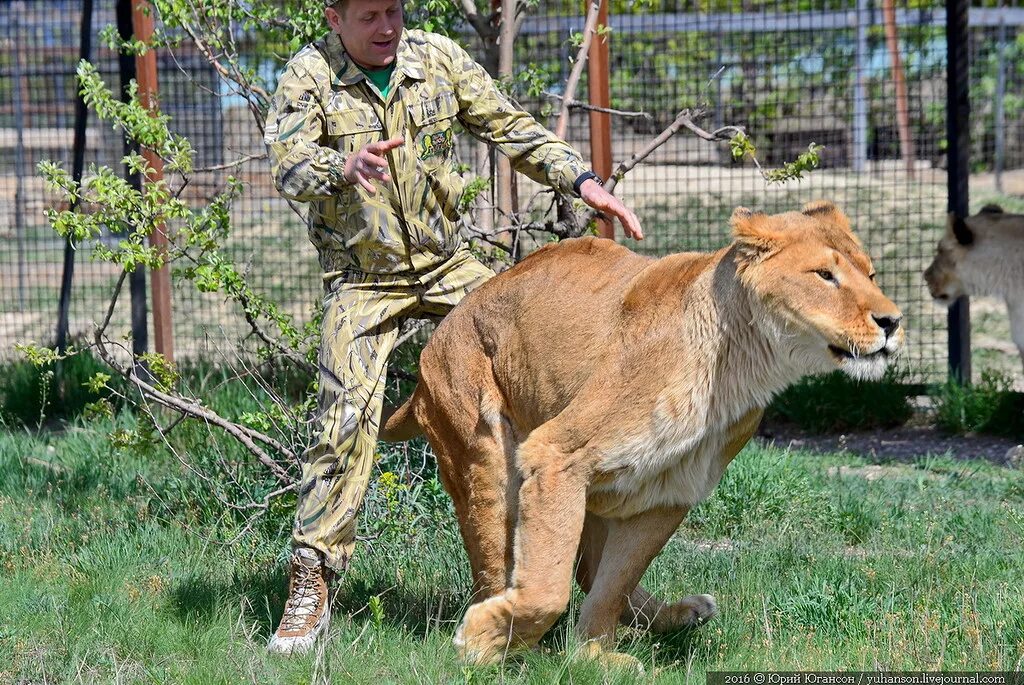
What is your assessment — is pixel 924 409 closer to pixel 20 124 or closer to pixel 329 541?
pixel 329 541

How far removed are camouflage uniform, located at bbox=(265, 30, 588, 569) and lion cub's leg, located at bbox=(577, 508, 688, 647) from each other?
2.96 feet

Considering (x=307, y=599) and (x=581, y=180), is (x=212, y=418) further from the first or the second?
(x=581, y=180)

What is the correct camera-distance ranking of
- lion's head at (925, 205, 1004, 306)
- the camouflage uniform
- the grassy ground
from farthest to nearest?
lion's head at (925, 205, 1004, 306) < the camouflage uniform < the grassy ground

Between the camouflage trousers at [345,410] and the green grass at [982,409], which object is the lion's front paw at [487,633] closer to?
the camouflage trousers at [345,410]

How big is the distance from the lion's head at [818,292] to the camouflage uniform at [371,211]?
93 cm

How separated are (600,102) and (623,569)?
13.2 ft

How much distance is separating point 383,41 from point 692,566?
247 centimetres

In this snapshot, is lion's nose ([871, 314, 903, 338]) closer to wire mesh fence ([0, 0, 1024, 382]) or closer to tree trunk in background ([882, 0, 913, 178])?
wire mesh fence ([0, 0, 1024, 382])

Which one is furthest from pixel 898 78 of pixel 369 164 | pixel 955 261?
pixel 369 164

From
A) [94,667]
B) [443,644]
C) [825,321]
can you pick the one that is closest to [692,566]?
[443,644]

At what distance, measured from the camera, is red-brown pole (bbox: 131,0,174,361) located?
24.2 ft

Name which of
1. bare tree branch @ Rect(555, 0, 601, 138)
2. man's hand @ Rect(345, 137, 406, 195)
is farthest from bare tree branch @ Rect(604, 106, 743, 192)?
man's hand @ Rect(345, 137, 406, 195)

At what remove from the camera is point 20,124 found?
439 inches

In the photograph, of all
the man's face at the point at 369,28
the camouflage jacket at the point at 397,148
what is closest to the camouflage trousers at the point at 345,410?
the camouflage jacket at the point at 397,148
